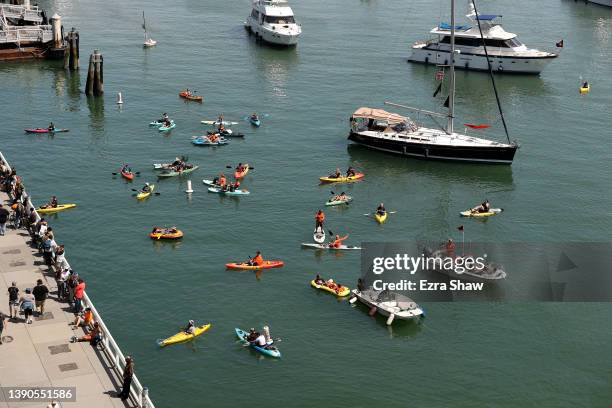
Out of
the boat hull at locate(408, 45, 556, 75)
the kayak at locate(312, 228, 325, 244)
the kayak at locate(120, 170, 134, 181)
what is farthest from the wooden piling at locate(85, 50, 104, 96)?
the kayak at locate(312, 228, 325, 244)

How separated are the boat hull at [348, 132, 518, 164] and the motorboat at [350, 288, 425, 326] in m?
29.9

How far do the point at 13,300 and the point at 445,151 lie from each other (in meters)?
46.8

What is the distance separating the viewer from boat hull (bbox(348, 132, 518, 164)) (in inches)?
3282

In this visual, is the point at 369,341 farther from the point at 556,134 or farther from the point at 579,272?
the point at 556,134

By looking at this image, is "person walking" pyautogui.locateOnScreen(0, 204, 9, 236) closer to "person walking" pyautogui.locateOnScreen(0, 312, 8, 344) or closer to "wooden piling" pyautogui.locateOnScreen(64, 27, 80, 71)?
"person walking" pyautogui.locateOnScreen(0, 312, 8, 344)

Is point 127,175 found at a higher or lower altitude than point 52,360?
lower

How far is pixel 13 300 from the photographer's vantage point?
155 ft

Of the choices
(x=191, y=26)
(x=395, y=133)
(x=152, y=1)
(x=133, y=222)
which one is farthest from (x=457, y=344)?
(x=152, y=1)

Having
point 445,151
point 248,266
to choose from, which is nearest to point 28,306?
point 248,266

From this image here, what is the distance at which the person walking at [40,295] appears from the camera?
4750 centimetres

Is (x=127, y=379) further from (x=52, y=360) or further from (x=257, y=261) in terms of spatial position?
(x=257, y=261)

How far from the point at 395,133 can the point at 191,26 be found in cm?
6363

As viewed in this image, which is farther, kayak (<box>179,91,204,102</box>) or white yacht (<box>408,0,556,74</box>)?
white yacht (<box>408,0,556,74</box>)

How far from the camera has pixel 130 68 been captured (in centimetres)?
11462
